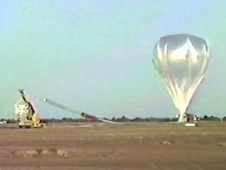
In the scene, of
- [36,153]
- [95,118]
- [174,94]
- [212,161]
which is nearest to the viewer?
[212,161]

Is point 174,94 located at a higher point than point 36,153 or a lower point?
higher

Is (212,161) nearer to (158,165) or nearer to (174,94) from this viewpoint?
(158,165)

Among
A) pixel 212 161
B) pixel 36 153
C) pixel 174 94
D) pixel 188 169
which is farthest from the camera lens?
pixel 174 94

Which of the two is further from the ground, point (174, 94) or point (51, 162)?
point (174, 94)

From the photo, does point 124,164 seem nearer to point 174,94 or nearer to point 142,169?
point 142,169

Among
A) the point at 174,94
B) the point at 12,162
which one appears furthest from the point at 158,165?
the point at 174,94

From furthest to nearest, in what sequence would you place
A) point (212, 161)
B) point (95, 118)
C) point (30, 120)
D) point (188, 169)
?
point (95, 118) < point (30, 120) < point (212, 161) < point (188, 169)

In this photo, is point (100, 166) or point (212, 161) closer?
point (100, 166)

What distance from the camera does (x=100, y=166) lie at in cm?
2844

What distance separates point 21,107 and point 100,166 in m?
93.9

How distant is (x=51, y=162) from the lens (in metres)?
31.2

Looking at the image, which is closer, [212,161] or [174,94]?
[212,161]

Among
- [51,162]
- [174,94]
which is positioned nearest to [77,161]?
[51,162]

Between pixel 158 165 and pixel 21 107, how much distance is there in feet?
310
